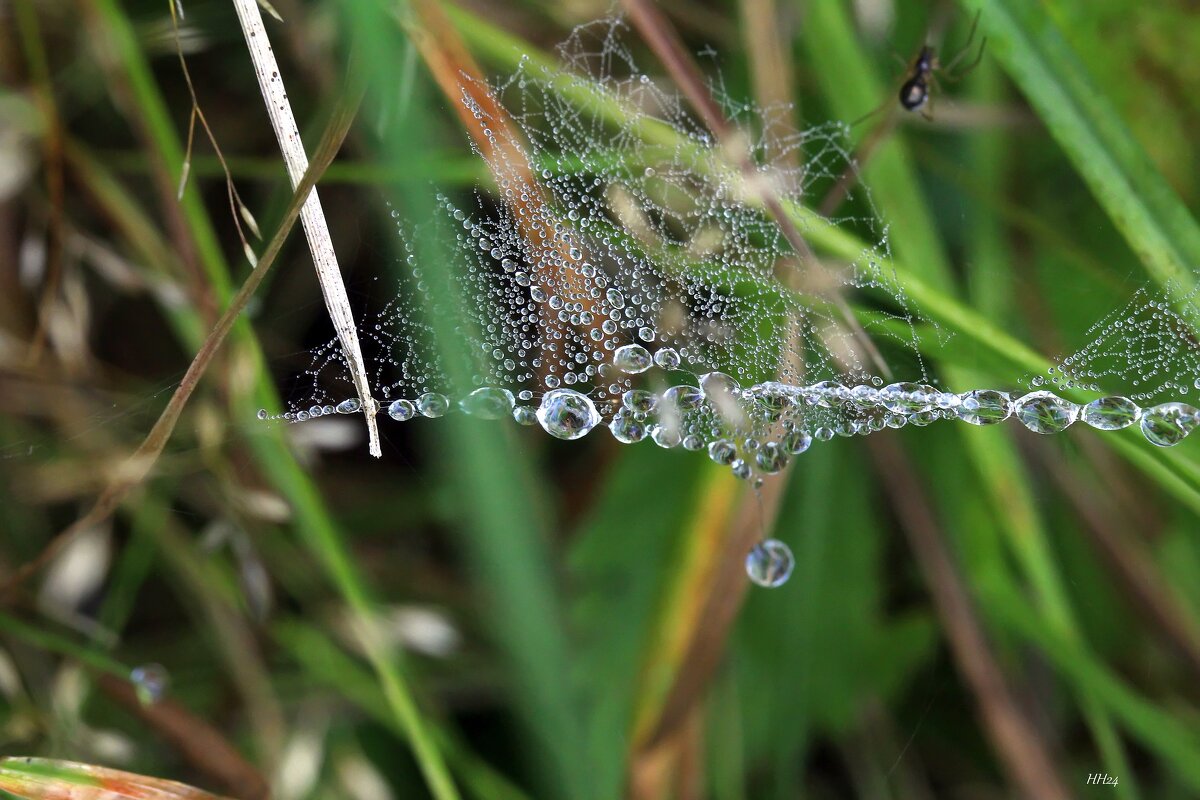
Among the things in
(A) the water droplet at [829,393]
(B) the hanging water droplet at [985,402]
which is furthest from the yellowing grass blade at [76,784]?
(B) the hanging water droplet at [985,402]

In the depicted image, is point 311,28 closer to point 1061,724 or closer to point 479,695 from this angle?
point 479,695

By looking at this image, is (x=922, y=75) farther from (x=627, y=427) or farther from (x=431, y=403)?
(x=431, y=403)

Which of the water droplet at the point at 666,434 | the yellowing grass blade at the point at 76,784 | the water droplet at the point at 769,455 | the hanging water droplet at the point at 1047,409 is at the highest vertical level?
the hanging water droplet at the point at 1047,409

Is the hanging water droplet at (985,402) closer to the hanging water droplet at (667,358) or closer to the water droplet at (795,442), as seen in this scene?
the water droplet at (795,442)

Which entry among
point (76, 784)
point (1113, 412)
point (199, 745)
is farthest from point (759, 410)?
point (199, 745)

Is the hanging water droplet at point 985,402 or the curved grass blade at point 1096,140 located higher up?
the curved grass blade at point 1096,140
